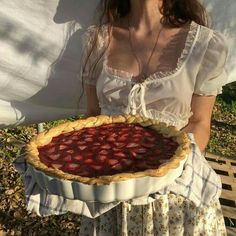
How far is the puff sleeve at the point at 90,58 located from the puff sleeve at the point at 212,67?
1.52 feet

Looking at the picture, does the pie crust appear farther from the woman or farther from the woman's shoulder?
the woman's shoulder

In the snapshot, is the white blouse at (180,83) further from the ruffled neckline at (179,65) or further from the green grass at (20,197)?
the green grass at (20,197)

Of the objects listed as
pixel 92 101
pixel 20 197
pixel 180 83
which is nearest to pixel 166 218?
pixel 180 83

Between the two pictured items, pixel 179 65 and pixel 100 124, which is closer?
pixel 100 124

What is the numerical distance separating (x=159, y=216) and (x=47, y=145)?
0.51 metres

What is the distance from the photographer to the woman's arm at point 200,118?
6.45 feet

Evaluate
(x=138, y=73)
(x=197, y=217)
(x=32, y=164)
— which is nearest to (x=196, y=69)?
(x=138, y=73)

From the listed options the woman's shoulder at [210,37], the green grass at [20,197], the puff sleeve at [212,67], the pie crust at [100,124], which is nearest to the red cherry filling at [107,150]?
the pie crust at [100,124]

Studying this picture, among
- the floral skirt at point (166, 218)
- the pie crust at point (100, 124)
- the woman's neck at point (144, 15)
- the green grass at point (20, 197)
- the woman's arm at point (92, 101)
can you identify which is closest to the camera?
the pie crust at point (100, 124)

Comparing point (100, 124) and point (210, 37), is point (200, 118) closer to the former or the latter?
point (210, 37)

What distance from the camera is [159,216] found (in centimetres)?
178

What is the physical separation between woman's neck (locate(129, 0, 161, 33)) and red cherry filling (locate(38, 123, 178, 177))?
58cm

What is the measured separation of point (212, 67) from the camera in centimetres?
191

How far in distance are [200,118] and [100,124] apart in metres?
0.49
